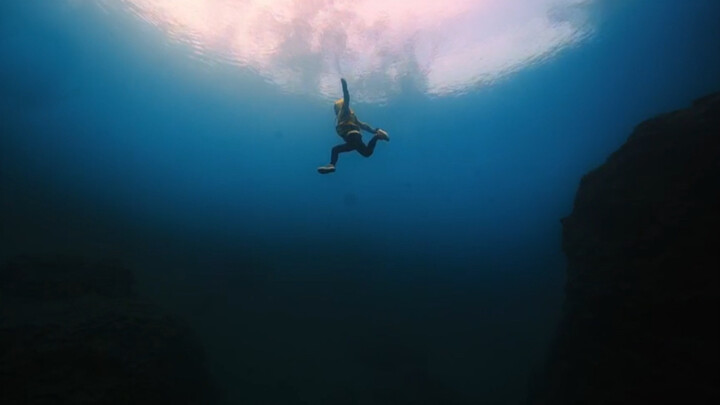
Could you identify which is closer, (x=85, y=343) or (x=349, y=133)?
(x=349, y=133)

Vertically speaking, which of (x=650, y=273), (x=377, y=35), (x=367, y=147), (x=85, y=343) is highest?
(x=377, y=35)

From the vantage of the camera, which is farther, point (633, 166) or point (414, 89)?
point (414, 89)

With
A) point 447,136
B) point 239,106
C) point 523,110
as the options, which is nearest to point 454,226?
point 447,136

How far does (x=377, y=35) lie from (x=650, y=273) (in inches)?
831

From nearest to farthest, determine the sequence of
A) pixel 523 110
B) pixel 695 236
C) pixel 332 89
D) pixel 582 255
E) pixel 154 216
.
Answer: pixel 695 236, pixel 582 255, pixel 332 89, pixel 523 110, pixel 154 216

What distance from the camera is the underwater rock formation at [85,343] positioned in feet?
38.3

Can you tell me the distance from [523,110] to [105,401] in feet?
122

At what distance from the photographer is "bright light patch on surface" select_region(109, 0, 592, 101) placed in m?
22.5

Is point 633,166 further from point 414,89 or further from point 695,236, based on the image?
point 414,89

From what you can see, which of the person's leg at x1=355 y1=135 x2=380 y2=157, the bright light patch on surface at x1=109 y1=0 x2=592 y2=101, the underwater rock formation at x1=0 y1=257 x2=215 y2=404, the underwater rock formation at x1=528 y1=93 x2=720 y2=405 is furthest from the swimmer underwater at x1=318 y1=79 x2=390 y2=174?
the bright light patch on surface at x1=109 y1=0 x2=592 y2=101

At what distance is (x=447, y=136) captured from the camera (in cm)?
4303

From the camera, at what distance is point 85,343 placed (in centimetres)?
1265

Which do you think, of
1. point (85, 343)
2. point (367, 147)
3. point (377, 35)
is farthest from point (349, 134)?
point (377, 35)

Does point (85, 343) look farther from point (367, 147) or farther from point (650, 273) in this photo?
point (650, 273)
